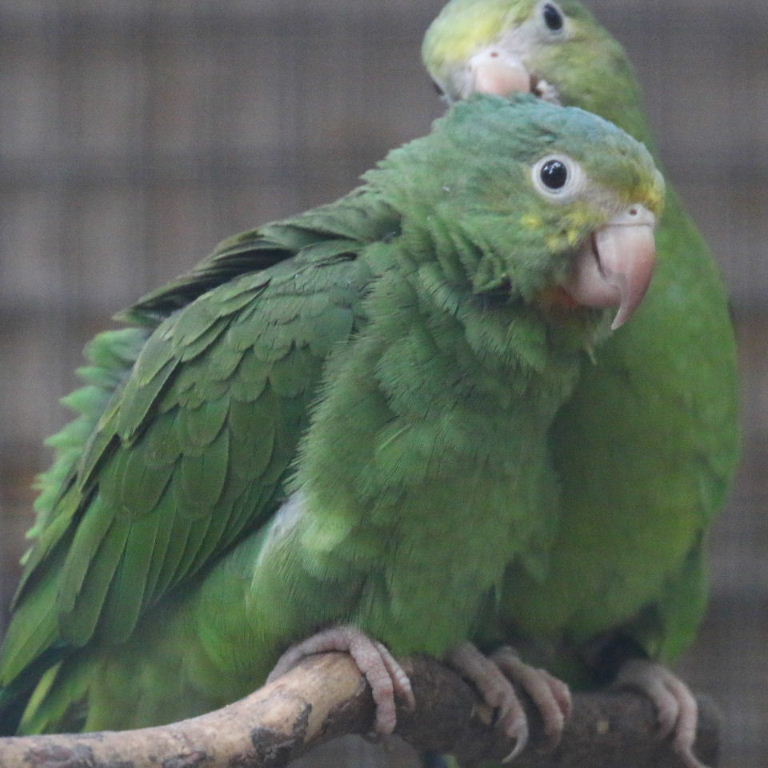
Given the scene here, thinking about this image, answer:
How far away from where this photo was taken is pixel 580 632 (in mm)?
1839

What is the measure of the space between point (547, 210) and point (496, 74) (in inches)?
17.0

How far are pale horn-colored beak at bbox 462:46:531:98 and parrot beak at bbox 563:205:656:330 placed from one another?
406 mm

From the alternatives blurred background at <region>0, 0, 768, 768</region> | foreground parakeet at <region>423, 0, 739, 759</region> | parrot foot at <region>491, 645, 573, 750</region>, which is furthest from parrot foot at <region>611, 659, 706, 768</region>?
blurred background at <region>0, 0, 768, 768</region>

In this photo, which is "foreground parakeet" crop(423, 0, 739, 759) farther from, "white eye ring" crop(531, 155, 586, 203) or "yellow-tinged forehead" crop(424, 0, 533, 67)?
"white eye ring" crop(531, 155, 586, 203)

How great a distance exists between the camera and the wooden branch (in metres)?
1.08

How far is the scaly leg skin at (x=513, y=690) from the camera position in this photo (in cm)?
161

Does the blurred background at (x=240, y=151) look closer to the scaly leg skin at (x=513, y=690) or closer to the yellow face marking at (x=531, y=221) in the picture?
the scaly leg skin at (x=513, y=690)

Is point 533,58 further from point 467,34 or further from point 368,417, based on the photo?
point 368,417

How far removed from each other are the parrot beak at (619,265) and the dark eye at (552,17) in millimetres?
532

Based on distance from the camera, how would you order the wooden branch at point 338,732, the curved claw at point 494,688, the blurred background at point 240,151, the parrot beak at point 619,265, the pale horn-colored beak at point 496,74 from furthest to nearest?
the blurred background at point 240,151 → the pale horn-colored beak at point 496,74 → the curved claw at point 494,688 → the parrot beak at point 619,265 → the wooden branch at point 338,732

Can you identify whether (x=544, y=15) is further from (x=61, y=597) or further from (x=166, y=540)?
(x=61, y=597)

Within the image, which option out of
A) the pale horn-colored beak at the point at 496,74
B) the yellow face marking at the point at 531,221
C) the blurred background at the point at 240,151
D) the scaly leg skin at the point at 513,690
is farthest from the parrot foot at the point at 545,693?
the blurred background at the point at 240,151

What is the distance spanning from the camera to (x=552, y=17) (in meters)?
1.89

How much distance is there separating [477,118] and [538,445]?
39 cm
